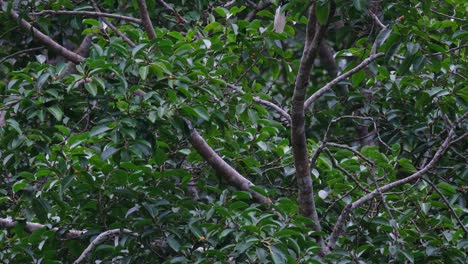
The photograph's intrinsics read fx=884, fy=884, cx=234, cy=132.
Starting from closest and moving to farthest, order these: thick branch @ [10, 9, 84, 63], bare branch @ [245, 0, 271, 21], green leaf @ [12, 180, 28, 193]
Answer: green leaf @ [12, 180, 28, 193] → thick branch @ [10, 9, 84, 63] → bare branch @ [245, 0, 271, 21]

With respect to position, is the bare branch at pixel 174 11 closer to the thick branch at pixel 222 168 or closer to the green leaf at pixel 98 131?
the thick branch at pixel 222 168

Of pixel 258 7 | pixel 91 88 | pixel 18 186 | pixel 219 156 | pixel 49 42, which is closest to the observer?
pixel 91 88

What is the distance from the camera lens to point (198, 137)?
3.37 meters

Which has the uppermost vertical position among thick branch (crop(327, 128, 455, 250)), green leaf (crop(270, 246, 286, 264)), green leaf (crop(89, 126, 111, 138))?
green leaf (crop(89, 126, 111, 138))

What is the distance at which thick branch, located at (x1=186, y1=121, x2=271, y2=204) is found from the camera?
3383mm

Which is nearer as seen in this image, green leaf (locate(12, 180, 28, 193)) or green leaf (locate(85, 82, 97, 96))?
green leaf (locate(85, 82, 97, 96))

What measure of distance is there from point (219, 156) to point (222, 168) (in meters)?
0.08

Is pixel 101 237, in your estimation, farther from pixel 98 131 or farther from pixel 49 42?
pixel 49 42

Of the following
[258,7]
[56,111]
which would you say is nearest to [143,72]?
[56,111]

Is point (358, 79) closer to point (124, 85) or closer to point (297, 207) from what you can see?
point (297, 207)

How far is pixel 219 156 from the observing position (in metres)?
3.49

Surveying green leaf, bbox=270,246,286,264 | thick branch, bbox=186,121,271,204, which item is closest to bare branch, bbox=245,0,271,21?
thick branch, bbox=186,121,271,204

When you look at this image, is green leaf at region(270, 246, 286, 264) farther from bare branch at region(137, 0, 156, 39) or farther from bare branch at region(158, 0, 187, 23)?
bare branch at region(158, 0, 187, 23)

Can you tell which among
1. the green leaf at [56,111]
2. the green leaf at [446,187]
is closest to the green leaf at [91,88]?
the green leaf at [56,111]
